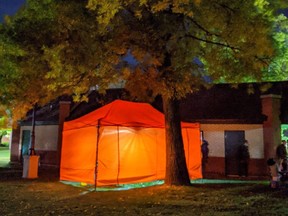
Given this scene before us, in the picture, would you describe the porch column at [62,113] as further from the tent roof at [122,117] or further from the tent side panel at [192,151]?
the tent side panel at [192,151]

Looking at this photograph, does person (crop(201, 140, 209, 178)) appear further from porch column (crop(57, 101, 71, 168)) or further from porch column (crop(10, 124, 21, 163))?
porch column (crop(10, 124, 21, 163))

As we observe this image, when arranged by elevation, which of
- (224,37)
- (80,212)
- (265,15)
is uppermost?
(265,15)

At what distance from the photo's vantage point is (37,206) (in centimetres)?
915

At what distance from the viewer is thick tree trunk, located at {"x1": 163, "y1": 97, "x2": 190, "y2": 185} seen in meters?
13.1

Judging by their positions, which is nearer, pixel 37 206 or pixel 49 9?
pixel 37 206

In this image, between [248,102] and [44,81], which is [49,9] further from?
[248,102]

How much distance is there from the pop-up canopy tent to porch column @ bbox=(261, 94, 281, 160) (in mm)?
5710

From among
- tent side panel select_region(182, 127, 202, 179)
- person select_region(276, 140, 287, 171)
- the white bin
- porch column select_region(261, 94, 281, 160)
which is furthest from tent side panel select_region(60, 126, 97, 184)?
porch column select_region(261, 94, 281, 160)

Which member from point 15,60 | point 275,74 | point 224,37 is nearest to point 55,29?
point 15,60

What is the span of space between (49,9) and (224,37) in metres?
6.77

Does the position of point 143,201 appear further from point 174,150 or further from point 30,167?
point 30,167

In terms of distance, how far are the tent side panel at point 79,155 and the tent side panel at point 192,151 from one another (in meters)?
4.68

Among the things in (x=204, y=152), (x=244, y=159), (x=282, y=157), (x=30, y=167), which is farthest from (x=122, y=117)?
(x=244, y=159)

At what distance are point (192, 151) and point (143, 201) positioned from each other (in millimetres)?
6447
